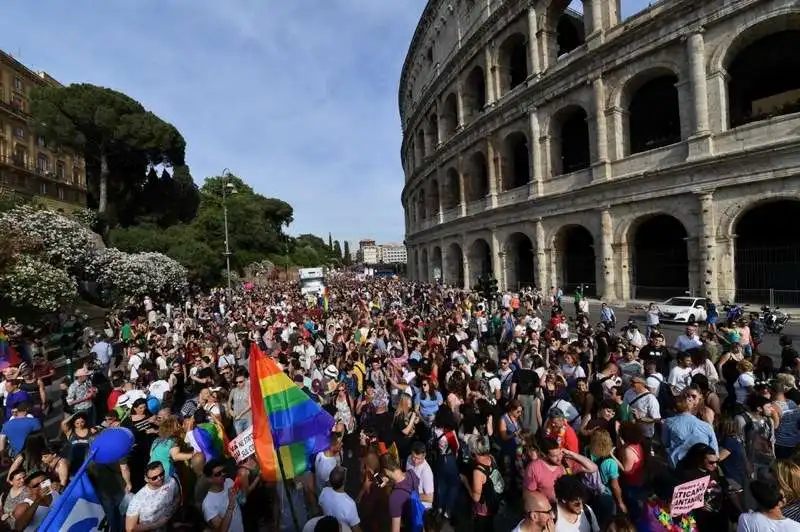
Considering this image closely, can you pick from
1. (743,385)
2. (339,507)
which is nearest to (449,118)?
(743,385)

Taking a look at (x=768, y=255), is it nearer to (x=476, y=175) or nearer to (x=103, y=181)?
(x=476, y=175)

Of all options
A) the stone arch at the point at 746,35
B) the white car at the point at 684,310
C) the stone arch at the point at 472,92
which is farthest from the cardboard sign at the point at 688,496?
the stone arch at the point at 472,92

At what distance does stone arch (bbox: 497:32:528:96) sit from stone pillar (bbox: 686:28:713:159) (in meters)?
9.13

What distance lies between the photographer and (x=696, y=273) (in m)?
17.0

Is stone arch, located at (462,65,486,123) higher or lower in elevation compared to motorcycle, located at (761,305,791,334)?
higher

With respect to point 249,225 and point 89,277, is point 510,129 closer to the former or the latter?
point 89,277

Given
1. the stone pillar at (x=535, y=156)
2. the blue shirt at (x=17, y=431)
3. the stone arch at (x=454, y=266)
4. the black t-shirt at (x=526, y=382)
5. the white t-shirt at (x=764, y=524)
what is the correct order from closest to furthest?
the white t-shirt at (x=764, y=524) < the blue shirt at (x=17, y=431) < the black t-shirt at (x=526, y=382) < the stone pillar at (x=535, y=156) < the stone arch at (x=454, y=266)

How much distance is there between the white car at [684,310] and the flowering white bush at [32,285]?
21.5 m

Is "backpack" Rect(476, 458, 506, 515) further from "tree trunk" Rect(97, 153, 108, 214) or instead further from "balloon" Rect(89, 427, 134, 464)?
"tree trunk" Rect(97, 153, 108, 214)

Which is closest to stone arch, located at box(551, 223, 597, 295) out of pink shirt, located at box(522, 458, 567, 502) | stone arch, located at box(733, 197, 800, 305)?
stone arch, located at box(733, 197, 800, 305)

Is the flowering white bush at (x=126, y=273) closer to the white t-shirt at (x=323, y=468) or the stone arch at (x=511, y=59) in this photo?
the white t-shirt at (x=323, y=468)

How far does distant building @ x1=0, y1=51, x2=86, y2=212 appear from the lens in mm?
38594

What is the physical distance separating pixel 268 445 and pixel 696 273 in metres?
18.7

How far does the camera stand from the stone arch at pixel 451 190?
3180 cm
